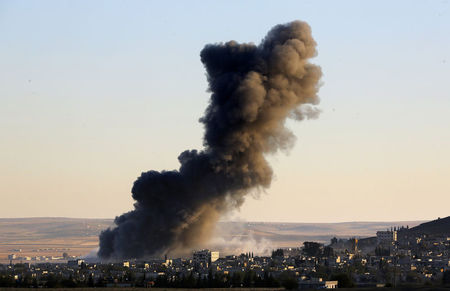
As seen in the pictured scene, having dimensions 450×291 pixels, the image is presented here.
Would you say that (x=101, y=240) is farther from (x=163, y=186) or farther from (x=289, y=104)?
(x=289, y=104)

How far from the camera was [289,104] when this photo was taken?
134875 mm

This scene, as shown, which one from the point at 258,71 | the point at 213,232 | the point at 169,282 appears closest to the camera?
the point at 169,282

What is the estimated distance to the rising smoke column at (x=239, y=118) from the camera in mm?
133250

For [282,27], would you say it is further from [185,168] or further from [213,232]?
[213,232]

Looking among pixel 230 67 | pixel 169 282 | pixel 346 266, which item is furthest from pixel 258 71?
pixel 346 266

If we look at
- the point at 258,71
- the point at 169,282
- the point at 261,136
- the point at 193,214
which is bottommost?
the point at 169,282

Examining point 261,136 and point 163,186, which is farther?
point 163,186

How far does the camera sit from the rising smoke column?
13325 cm

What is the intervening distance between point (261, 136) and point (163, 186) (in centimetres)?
2012

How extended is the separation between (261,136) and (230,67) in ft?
35.6

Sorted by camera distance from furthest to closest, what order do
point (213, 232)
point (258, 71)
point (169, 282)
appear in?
point (213, 232) < point (258, 71) < point (169, 282)

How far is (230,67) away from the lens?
139 metres

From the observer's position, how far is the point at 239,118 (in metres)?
133

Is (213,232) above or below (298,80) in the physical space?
Answer: below
